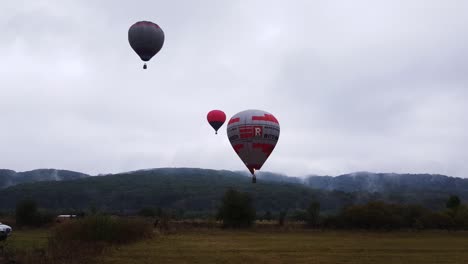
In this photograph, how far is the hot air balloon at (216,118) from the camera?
6400 centimetres

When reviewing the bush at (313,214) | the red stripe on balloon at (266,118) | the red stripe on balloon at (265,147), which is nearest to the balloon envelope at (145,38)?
the red stripe on balloon at (266,118)

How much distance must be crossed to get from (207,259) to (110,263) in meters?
6.07

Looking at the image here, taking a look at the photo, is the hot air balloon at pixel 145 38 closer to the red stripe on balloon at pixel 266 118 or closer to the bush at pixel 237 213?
the red stripe on balloon at pixel 266 118

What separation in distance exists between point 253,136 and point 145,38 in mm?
13432

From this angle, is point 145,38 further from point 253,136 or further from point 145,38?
point 253,136

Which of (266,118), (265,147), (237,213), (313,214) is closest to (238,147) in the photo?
(265,147)

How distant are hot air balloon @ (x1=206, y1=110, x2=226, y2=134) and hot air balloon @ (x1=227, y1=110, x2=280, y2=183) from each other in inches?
539

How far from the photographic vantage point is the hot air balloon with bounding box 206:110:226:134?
64.0 m

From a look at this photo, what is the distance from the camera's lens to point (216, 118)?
64000 mm

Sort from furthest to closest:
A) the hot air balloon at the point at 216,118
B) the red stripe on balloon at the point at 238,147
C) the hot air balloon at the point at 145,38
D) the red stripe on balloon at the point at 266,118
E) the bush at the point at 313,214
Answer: the bush at the point at 313,214
the hot air balloon at the point at 216,118
the red stripe on balloon at the point at 238,147
the red stripe on balloon at the point at 266,118
the hot air balloon at the point at 145,38

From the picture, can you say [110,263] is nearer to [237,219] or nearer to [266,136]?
[266,136]

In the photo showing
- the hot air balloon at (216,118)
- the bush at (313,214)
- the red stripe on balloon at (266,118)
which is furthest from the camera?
the bush at (313,214)

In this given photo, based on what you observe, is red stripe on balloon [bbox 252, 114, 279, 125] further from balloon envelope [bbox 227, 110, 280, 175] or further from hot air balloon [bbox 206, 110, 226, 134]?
hot air balloon [bbox 206, 110, 226, 134]

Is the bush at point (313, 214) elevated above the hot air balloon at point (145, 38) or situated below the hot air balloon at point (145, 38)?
below
